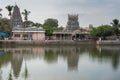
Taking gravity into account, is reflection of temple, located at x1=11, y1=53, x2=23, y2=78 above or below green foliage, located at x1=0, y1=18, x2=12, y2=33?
below

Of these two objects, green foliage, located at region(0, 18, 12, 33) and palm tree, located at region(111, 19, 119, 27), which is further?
palm tree, located at region(111, 19, 119, 27)

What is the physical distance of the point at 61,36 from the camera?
70812 mm

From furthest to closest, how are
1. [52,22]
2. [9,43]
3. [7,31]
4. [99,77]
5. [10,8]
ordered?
1. [52,22]
2. [10,8]
3. [7,31]
4. [9,43]
5. [99,77]

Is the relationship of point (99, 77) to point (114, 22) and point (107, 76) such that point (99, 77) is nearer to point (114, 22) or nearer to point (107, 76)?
point (107, 76)

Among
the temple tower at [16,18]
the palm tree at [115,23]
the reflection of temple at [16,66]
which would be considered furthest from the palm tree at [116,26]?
the reflection of temple at [16,66]

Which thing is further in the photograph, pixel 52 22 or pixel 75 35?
pixel 52 22

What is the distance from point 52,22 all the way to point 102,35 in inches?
1790

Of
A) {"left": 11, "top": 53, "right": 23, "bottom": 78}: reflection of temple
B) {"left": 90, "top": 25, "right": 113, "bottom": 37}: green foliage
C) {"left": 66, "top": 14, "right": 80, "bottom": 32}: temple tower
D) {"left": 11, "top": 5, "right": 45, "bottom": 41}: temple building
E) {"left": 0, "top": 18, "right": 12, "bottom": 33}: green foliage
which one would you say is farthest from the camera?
{"left": 66, "top": 14, "right": 80, "bottom": 32}: temple tower

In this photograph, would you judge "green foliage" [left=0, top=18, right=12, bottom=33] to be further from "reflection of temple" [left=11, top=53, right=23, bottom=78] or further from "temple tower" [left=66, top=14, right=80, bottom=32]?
"reflection of temple" [left=11, top=53, right=23, bottom=78]

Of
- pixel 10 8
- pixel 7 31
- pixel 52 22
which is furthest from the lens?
pixel 52 22

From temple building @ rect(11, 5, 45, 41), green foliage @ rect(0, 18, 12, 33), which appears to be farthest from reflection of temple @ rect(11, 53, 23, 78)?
temple building @ rect(11, 5, 45, 41)

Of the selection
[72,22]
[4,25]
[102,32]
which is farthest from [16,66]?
[72,22]

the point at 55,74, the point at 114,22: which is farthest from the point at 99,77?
the point at 114,22

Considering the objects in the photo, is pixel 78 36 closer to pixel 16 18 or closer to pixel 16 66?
pixel 16 18
